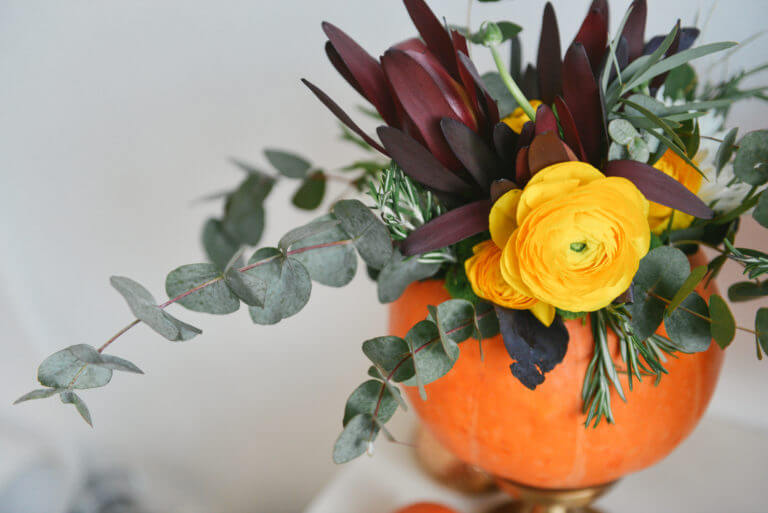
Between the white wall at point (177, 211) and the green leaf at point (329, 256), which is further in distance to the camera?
the white wall at point (177, 211)

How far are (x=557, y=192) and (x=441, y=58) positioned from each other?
125 millimetres

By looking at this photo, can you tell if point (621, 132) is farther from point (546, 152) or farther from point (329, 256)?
point (329, 256)

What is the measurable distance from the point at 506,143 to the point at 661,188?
0.09 metres

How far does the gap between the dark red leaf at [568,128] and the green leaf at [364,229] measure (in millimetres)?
118

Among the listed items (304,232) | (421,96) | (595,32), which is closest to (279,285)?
(304,232)

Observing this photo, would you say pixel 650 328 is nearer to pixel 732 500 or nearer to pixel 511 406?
pixel 511 406

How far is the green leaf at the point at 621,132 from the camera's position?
305mm

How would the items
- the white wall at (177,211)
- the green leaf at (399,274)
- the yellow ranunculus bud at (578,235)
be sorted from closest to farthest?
the yellow ranunculus bud at (578,235) < the green leaf at (399,274) < the white wall at (177,211)

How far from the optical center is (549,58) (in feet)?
1.20

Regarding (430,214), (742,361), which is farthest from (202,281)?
(742,361)

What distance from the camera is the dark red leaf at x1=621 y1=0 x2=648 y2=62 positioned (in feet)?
1.08

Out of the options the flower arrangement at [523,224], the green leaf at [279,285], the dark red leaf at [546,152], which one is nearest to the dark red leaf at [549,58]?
the flower arrangement at [523,224]

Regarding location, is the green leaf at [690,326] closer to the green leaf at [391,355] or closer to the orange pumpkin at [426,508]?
the green leaf at [391,355]

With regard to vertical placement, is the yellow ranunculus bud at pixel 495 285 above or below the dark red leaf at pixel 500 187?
below
